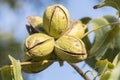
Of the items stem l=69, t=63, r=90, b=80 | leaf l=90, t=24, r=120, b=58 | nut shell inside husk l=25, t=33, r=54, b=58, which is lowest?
stem l=69, t=63, r=90, b=80

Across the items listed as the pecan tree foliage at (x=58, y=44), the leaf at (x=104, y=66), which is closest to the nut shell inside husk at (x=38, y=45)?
the pecan tree foliage at (x=58, y=44)

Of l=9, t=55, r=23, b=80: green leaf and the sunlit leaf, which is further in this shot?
the sunlit leaf

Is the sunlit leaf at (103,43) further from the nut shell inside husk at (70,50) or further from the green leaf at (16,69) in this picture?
the green leaf at (16,69)

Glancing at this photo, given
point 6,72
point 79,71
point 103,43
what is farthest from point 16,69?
point 103,43

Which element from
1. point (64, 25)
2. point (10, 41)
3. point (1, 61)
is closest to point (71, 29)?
point (64, 25)

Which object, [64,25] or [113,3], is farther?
[113,3]

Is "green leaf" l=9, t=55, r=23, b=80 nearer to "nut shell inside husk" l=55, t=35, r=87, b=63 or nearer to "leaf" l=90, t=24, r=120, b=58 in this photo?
"nut shell inside husk" l=55, t=35, r=87, b=63

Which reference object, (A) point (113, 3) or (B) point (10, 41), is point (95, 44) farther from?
(B) point (10, 41)

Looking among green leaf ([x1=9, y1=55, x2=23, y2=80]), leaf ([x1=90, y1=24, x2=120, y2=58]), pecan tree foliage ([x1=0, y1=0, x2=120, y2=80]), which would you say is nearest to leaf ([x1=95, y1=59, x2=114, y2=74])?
pecan tree foliage ([x1=0, y1=0, x2=120, y2=80])
